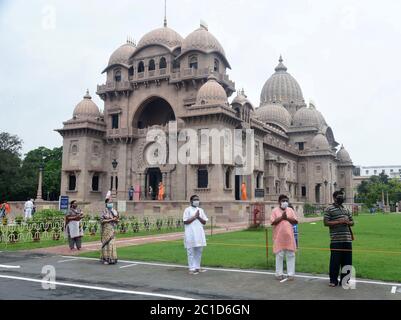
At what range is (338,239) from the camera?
898 centimetres

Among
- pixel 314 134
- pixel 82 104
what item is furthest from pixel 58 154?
pixel 314 134

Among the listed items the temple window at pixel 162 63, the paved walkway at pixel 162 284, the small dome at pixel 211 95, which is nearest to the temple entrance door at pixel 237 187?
the small dome at pixel 211 95

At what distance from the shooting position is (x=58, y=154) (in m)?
67.6

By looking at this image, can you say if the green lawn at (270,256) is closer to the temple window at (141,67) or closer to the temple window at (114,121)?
the temple window at (114,121)

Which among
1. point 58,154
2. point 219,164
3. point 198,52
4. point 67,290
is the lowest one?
point 67,290

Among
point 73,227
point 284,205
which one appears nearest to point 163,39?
point 73,227

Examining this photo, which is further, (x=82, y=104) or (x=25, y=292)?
(x=82, y=104)

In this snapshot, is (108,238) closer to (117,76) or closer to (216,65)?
(216,65)

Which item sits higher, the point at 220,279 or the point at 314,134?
the point at 314,134

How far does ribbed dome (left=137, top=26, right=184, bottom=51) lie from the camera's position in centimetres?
4328
